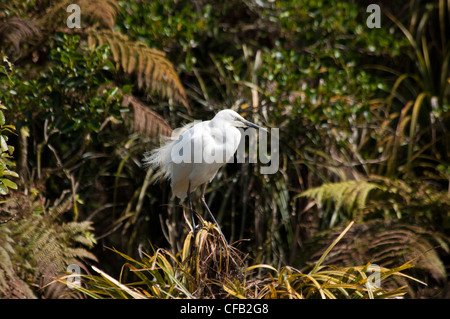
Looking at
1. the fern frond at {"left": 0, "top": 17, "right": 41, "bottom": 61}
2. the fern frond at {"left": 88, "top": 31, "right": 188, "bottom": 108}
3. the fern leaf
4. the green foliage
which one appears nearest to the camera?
the green foliage

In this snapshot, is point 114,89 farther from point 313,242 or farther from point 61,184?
point 313,242

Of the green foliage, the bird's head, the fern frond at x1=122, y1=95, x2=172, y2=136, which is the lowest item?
the green foliage

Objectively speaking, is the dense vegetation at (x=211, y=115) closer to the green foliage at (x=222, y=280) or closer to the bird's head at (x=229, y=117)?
the green foliage at (x=222, y=280)

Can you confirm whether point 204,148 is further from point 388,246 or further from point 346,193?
point 388,246

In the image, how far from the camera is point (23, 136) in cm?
326

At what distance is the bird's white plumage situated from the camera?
8.36 feet

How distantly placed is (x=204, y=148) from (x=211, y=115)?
1571 mm

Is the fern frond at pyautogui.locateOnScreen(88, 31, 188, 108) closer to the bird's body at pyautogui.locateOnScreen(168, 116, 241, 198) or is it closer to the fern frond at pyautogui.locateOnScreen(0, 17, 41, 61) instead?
the fern frond at pyautogui.locateOnScreen(0, 17, 41, 61)

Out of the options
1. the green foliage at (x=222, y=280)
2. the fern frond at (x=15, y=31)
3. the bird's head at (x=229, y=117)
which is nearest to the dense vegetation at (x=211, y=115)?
the fern frond at (x=15, y=31)

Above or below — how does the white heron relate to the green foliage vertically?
above

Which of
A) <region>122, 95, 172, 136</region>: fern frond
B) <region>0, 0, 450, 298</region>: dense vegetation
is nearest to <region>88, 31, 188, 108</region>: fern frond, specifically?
<region>0, 0, 450, 298</region>: dense vegetation

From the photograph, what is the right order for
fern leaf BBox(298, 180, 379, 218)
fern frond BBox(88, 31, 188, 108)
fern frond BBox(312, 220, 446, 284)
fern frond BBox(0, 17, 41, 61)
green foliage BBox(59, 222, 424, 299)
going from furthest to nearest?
1. fern leaf BBox(298, 180, 379, 218)
2. fern frond BBox(88, 31, 188, 108)
3. fern frond BBox(312, 220, 446, 284)
4. fern frond BBox(0, 17, 41, 61)
5. green foliage BBox(59, 222, 424, 299)

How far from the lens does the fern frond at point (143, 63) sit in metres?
3.39

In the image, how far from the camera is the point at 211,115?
4141mm
